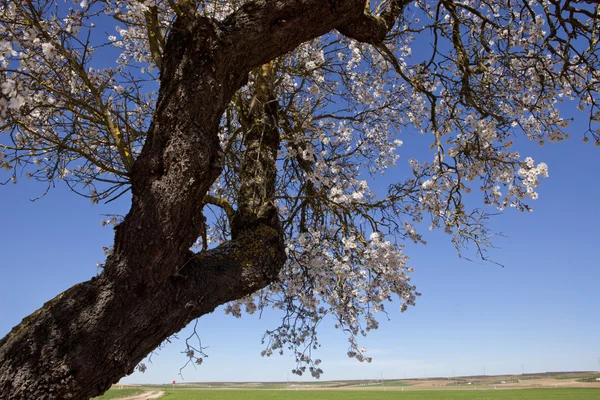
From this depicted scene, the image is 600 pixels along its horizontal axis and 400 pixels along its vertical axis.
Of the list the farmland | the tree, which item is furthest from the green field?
the tree

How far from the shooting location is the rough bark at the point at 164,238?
288cm

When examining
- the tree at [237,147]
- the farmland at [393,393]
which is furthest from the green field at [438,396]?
the tree at [237,147]

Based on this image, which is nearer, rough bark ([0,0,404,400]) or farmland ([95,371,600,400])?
rough bark ([0,0,404,400])

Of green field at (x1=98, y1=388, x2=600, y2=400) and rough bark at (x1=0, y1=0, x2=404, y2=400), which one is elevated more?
rough bark at (x1=0, y1=0, x2=404, y2=400)

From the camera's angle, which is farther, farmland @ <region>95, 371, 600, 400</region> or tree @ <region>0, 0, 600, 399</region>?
farmland @ <region>95, 371, 600, 400</region>

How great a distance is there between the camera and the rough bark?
288cm

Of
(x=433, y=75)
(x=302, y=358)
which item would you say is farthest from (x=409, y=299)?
(x=433, y=75)

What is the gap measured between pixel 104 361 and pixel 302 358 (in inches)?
155

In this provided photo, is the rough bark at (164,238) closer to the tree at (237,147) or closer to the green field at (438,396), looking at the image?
the tree at (237,147)

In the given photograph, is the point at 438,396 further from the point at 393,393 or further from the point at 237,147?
the point at 237,147

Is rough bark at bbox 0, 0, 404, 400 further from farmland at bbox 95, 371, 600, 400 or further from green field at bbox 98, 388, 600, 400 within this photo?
green field at bbox 98, 388, 600, 400

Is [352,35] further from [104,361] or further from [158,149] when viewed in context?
[104,361]

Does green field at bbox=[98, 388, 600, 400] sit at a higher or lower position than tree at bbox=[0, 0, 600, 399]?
lower

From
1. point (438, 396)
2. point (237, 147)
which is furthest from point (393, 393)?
point (237, 147)
